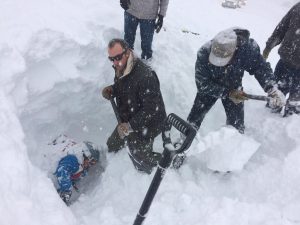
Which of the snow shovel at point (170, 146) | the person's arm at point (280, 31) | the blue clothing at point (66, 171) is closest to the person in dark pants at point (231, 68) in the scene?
the person's arm at point (280, 31)

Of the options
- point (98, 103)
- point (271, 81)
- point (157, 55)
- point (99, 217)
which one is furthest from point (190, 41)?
point (99, 217)

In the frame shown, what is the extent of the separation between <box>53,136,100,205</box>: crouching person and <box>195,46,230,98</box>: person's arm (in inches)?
70.6

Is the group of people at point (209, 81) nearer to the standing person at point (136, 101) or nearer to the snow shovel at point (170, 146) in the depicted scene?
the standing person at point (136, 101)

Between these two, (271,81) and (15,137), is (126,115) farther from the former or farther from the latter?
(271,81)

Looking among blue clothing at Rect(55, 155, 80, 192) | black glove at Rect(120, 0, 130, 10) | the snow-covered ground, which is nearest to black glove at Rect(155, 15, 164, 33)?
black glove at Rect(120, 0, 130, 10)

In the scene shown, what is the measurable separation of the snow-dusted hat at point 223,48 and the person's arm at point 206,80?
273 millimetres

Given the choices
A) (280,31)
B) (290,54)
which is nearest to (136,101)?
(290,54)

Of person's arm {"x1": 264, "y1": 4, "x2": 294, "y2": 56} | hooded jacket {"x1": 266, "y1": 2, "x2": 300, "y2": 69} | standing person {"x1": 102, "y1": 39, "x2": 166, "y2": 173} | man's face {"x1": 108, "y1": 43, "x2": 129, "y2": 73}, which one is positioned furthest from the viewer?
person's arm {"x1": 264, "y1": 4, "x2": 294, "y2": 56}

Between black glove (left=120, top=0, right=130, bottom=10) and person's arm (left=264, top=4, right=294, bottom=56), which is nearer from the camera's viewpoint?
person's arm (left=264, top=4, right=294, bottom=56)

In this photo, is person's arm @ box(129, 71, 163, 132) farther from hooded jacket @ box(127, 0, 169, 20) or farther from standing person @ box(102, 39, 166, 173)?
hooded jacket @ box(127, 0, 169, 20)

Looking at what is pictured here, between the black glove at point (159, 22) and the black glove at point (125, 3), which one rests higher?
the black glove at point (125, 3)

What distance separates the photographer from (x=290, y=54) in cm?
504

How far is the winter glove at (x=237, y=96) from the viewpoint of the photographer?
4.58m

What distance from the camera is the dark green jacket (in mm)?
4434
